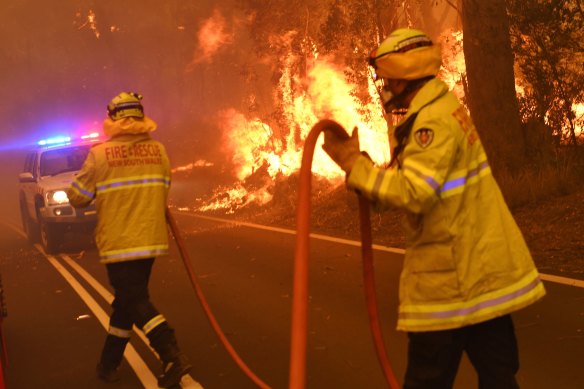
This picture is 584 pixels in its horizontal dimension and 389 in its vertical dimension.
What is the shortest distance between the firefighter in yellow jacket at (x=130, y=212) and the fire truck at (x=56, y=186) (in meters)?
9.29

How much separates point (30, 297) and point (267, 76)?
2298 centimetres

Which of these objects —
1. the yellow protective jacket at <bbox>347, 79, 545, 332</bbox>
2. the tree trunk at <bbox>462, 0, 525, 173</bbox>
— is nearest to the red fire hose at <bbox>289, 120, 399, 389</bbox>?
the yellow protective jacket at <bbox>347, 79, 545, 332</bbox>

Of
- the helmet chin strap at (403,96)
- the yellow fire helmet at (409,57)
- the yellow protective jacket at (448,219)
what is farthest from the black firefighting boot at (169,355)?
the yellow fire helmet at (409,57)

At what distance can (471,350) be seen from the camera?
338 centimetres

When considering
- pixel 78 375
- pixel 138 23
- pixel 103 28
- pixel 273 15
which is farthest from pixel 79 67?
pixel 78 375

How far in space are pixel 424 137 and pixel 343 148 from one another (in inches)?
15.3

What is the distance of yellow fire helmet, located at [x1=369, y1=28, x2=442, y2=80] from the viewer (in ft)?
10.5

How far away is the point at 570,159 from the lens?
1227 cm

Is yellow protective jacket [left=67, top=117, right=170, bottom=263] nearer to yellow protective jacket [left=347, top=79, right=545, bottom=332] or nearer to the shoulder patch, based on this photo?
yellow protective jacket [left=347, top=79, right=545, bottom=332]

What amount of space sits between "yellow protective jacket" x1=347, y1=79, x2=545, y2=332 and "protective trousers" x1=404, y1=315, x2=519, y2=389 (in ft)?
0.34

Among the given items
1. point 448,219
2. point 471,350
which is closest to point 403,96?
point 448,219

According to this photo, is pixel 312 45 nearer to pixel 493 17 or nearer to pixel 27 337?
pixel 493 17

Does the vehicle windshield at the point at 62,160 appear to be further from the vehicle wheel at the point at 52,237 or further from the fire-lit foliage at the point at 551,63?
the fire-lit foliage at the point at 551,63

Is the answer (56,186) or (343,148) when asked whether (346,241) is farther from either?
(343,148)
